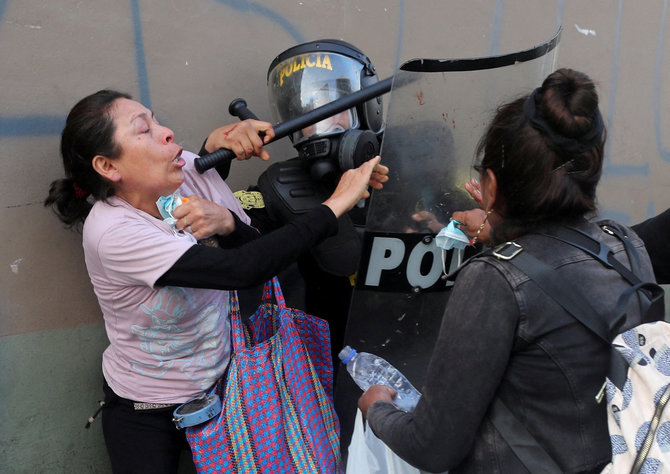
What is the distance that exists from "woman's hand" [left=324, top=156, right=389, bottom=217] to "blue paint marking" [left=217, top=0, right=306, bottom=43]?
1.18 m

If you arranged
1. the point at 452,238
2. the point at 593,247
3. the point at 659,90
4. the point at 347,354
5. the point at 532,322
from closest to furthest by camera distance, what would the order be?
the point at 532,322, the point at 593,247, the point at 452,238, the point at 347,354, the point at 659,90

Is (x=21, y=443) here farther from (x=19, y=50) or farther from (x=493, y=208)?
(x=493, y=208)

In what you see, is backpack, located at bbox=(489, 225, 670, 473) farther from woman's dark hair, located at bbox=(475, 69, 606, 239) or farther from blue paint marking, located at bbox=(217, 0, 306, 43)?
blue paint marking, located at bbox=(217, 0, 306, 43)

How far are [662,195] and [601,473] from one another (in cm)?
364

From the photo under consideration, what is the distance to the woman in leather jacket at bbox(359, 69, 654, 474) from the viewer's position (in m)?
1.15

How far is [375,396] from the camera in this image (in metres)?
1.49

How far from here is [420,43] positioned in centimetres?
318

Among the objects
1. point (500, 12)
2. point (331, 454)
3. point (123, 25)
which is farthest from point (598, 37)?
point (331, 454)

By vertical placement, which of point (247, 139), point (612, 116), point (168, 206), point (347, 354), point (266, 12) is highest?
point (266, 12)

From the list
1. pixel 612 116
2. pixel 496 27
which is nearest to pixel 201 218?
pixel 496 27

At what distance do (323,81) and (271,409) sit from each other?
1188 millimetres

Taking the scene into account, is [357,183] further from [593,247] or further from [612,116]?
[612,116]

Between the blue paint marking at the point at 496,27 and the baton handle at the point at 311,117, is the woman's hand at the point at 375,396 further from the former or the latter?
the blue paint marking at the point at 496,27

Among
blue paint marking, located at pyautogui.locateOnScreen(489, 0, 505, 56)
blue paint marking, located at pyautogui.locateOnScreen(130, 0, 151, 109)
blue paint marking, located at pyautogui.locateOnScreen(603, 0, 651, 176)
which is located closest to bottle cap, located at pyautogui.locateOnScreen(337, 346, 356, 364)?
blue paint marking, located at pyautogui.locateOnScreen(130, 0, 151, 109)
